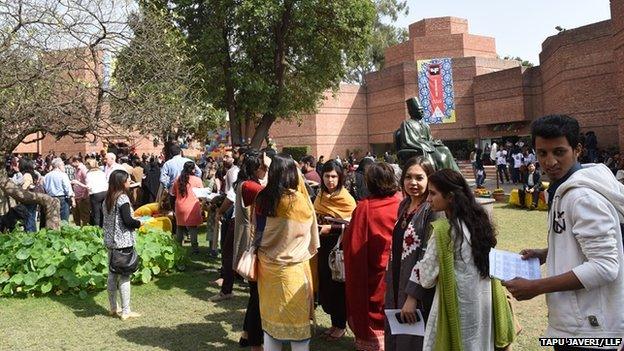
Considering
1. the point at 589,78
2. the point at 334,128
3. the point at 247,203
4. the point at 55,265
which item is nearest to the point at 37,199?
the point at 55,265

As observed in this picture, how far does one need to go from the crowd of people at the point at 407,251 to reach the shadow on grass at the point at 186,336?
0.39 metres

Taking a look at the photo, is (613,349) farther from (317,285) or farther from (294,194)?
(317,285)

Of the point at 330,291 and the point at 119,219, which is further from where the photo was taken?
the point at 119,219

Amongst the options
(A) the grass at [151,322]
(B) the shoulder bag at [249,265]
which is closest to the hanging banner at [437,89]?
(A) the grass at [151,322]

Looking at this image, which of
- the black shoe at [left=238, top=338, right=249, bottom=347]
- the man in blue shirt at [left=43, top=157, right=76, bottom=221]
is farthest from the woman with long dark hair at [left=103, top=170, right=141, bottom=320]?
the man in blue shirt at [left=43, top=157, right=76, bottom=221]

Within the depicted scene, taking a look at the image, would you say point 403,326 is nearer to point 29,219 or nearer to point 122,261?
point 122,261

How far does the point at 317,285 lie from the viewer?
4.82m

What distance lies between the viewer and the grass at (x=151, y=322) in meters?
4.45

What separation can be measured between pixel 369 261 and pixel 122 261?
2.67 m

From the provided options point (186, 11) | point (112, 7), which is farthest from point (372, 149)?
point (112, 7)

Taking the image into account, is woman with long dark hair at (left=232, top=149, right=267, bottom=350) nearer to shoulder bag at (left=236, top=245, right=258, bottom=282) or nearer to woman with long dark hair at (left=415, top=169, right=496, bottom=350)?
shoulder bag at (left=236, top=245, right=258, bottom=282)

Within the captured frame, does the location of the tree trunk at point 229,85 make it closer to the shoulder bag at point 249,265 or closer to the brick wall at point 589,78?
the shoulder bag at point 249,265

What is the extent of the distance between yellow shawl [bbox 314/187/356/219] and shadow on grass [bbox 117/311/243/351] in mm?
1462

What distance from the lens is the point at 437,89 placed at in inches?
1249
